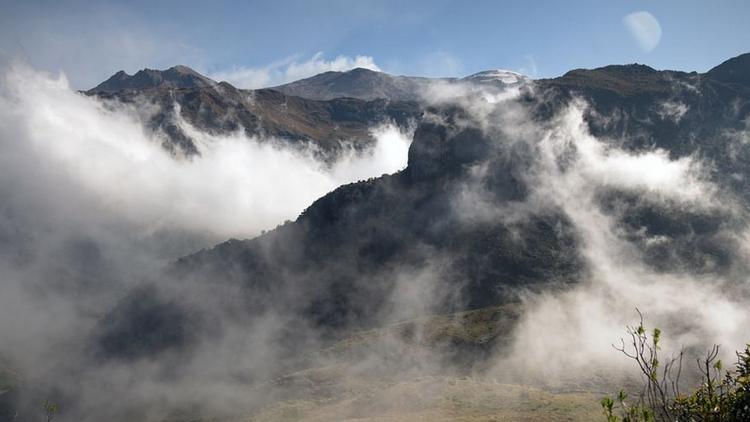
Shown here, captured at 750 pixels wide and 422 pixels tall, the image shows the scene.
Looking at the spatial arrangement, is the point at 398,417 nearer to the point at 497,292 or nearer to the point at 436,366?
the point at 436,366

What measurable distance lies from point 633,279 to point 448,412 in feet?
303

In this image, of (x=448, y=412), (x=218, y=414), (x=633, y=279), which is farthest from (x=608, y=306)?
(x=218, y=414)

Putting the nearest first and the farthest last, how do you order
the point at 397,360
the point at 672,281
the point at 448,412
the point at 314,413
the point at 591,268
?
the point at 448,412
the point at 314,413
the point at 397,360
the point at 672,281
the point at 591,268

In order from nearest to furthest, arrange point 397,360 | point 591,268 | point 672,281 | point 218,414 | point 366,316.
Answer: point 218,414 < point 397,360 < point 672,281 < point 591,268 < point 366,316

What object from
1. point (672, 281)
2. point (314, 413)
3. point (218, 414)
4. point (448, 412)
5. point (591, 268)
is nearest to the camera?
point (448, 412)

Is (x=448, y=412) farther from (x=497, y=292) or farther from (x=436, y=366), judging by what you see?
(x=497, y=292)

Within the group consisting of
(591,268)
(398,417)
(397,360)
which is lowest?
(398,417)

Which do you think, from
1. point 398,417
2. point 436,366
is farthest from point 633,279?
point 398,417

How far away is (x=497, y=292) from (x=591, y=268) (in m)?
30.7

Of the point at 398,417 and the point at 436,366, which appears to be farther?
the point at 436,366

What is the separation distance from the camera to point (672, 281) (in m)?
162

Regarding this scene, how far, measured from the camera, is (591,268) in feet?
567

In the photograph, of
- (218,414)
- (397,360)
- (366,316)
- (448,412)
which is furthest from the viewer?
(366,316)

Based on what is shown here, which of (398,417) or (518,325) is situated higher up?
(518,325)
